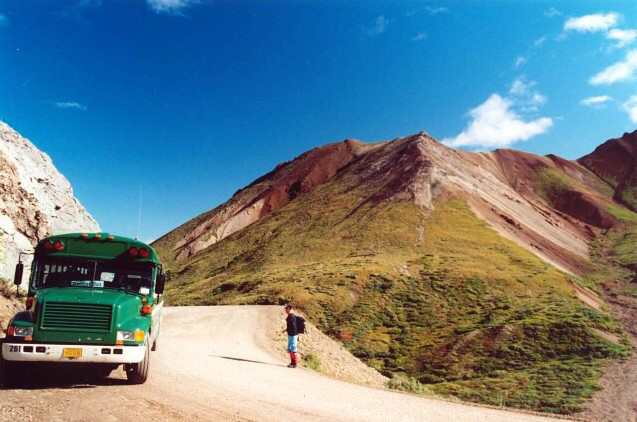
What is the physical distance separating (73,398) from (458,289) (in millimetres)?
42069

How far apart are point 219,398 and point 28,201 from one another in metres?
15.8

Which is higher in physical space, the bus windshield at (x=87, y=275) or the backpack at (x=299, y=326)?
the bus windshield at (x=87, y=275)

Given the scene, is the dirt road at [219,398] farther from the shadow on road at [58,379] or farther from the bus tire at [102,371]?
the bus tire at [102,371]

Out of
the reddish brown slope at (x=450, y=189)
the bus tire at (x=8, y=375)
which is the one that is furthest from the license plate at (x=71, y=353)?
the reddish brown slope at (x=450, y=189)

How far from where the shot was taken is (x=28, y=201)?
2098 centimetres

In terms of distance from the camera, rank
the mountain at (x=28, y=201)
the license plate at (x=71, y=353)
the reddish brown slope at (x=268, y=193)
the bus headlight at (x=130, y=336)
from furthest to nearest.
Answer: the reddish brown slope at (x=268, y=193), the mountain at (x=28, y=201), the bus headlight at (x=130, y=336), the license plate at (x=71, y=353)

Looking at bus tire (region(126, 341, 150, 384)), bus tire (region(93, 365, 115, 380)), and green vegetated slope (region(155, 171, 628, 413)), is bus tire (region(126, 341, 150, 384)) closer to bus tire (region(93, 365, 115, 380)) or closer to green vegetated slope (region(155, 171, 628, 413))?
bus tire (region(93, 365, 115, 380))

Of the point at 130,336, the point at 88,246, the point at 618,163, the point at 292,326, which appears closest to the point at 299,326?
the point at 292,326

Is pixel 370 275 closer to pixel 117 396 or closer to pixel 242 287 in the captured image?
pixel 242 287

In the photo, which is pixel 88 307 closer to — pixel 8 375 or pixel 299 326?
pixel 8 375

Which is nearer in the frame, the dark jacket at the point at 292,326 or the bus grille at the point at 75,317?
the bus grille at the point at 75,317

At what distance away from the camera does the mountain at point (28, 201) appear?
1933cm

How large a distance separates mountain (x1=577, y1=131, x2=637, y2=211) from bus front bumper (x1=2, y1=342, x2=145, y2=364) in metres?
140

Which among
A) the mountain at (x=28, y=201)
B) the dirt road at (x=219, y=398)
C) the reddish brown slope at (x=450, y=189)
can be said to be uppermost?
the reddish brown slope at (x=450, y=189)
